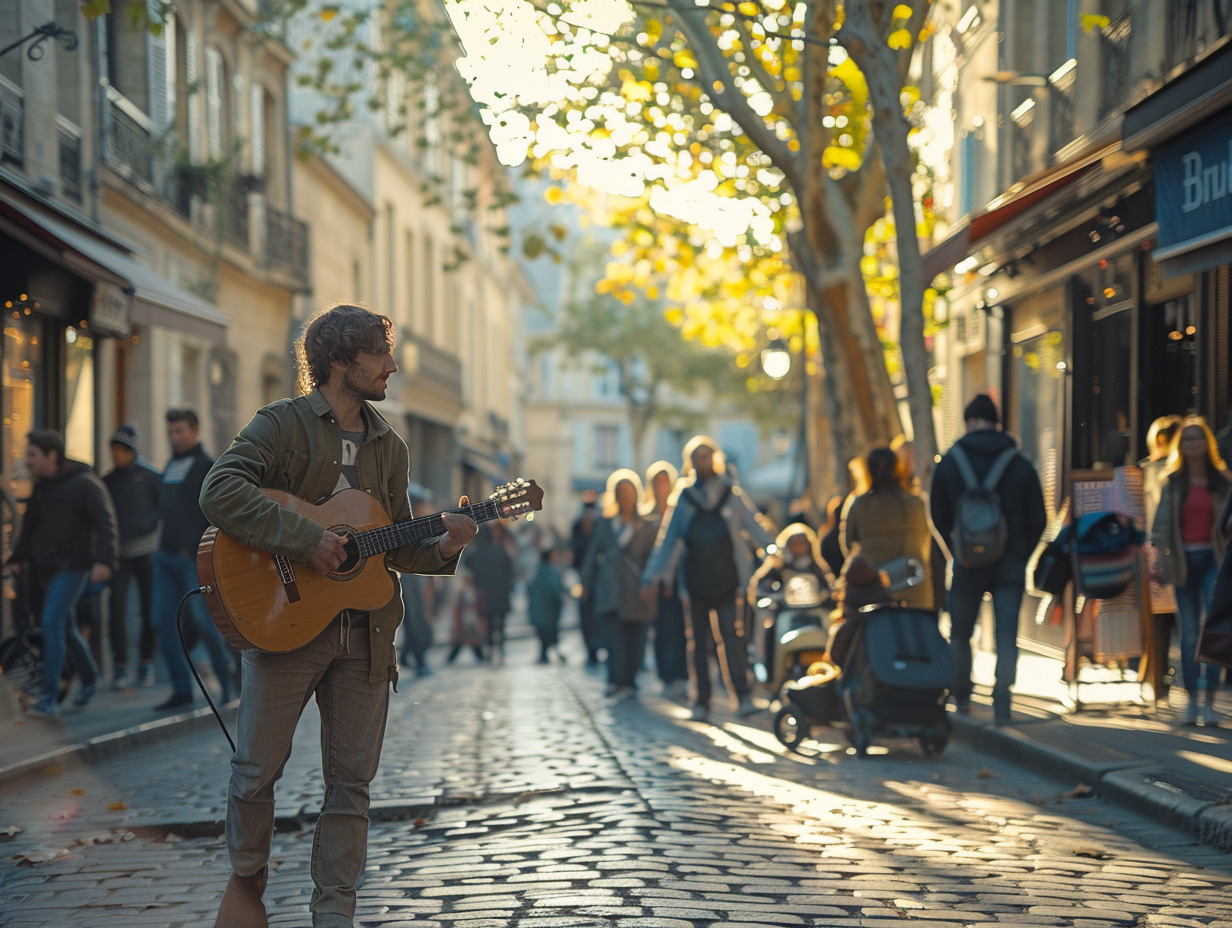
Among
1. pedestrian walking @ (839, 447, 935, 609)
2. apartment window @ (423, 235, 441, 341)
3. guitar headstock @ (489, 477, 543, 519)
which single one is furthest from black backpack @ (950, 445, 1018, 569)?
apartment window @ (423, 235, 441, 341)

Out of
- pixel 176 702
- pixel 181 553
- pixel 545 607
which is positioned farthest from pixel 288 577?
pixel 545 607

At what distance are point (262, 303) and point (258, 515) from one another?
20.4 m

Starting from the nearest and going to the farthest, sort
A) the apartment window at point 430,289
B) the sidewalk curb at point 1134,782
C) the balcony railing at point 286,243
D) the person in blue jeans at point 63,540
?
the sidewalk curb at point 1134,782 → the person in blue jeans at point 63,540 → the balcony railing at point 286,243 → the apartment window at point 430,289

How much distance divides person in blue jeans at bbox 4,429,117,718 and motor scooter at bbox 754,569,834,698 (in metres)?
4.52

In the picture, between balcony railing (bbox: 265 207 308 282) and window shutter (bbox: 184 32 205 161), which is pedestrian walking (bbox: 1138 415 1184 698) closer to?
window shutter (bbox: 184 32 205 161)

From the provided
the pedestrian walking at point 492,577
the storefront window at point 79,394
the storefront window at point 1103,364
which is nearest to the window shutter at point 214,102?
the storefront window at point 79,394

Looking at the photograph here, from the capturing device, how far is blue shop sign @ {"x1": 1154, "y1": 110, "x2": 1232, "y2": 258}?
10992 millimetres

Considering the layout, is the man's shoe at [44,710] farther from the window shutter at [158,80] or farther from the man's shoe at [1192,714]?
the window shutter at [158,80]

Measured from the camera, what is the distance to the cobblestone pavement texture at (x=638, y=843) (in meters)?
5.39

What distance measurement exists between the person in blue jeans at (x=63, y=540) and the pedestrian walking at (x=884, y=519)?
16.0 feet

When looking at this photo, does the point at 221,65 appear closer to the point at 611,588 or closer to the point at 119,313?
the point at 119,313

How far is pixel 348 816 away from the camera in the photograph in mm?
4688

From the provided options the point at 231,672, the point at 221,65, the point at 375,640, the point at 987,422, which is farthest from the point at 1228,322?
the point at 221,65

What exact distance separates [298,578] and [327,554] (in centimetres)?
13
